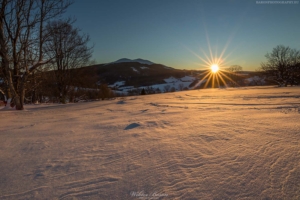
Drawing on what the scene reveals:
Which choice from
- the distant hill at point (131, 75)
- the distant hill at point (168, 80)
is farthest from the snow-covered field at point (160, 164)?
the distant hill at point (131, 75)

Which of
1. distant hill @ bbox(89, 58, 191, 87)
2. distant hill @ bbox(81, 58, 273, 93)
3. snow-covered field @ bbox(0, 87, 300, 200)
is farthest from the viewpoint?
distant hill @ bbox(89, 58, 191, 87)

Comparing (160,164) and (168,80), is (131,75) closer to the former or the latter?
(168,80)

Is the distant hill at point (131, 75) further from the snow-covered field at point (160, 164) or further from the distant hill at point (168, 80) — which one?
the snow-covered field at point (160, 164)

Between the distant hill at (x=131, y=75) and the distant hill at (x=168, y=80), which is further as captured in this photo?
the distant hill at (x=131, y=75)

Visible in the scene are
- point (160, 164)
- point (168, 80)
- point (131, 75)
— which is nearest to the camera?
point (160, 164)

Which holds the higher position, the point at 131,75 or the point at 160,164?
the point at 131,75

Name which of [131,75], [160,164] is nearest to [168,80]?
[131,75]

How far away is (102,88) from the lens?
22.5m

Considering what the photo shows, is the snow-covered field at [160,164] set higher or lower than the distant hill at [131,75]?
lower

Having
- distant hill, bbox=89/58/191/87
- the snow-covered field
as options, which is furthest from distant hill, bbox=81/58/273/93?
the snow-covered field

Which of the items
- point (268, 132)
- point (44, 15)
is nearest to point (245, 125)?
point (268, 132)

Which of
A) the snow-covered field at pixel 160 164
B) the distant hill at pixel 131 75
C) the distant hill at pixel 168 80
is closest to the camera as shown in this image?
the snow-covered field at pixel 160 164

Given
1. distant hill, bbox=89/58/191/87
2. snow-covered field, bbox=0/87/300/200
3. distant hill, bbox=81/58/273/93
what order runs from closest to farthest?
1. snow-covered field, bbox=0/87/300/200
2. distant hill, bbox=81/58/273/93
3. distant hill, bbox=89/58/191/87

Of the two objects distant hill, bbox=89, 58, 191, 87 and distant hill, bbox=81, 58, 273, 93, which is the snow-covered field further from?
distant hill, bbox=89, 58, 191, 87
